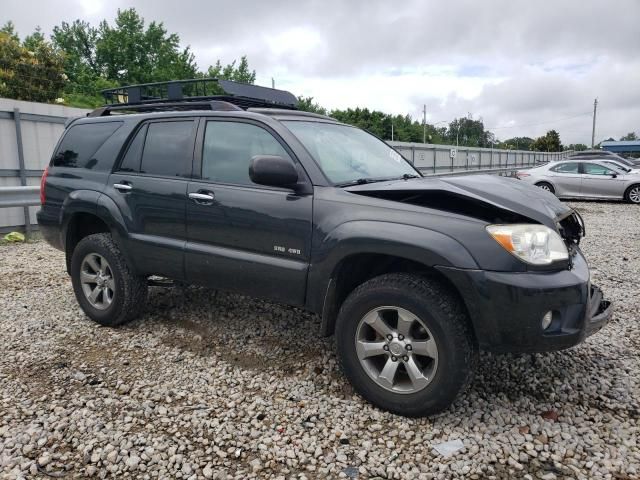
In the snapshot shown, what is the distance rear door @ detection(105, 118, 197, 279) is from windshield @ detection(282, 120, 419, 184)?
941mm

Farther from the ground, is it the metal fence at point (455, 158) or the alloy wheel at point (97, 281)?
the metal fence at point (455, 158)

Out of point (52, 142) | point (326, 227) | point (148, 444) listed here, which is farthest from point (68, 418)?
point (52, 142)

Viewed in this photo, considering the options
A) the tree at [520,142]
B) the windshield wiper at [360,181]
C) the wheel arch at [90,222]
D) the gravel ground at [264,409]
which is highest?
the tree at [520,142]

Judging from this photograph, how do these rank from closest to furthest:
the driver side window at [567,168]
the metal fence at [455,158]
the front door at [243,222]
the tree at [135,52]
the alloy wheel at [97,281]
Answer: the front door at [243,222] < the alloy wheel at [97,281] < the driver side window at [567,168] < the metal fence at [455,158] < the tree at [135,52]

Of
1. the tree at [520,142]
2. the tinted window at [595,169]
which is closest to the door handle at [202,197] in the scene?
the tinted window at [595,169]

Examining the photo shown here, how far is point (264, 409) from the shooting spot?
121 inches

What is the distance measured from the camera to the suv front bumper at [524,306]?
2623 millimetres

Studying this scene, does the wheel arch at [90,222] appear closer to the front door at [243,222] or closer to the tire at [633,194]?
the front door at [243,222]

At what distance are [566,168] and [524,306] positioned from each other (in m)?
14.5

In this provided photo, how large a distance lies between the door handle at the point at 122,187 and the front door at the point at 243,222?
67cm

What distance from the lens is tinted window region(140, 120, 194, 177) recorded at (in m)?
3.91

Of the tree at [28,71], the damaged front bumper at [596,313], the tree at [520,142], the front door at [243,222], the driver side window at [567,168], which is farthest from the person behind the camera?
the tree at [520,142]

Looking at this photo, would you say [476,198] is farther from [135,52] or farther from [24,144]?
[135,52]

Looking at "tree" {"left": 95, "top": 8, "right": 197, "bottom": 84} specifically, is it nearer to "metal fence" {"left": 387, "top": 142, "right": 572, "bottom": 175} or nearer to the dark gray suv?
"metal fence" {"left": 387, "top": 142, "right": 572, "bottom": 175}
